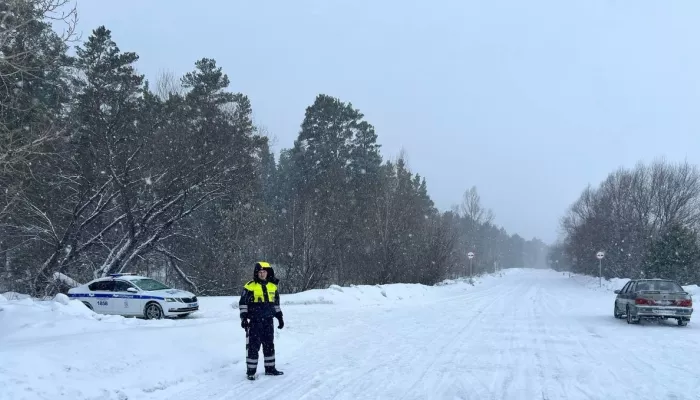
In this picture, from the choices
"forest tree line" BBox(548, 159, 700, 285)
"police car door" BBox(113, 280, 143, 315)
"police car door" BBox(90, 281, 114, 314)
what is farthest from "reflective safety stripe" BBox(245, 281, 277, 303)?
"forest tree line" BBox(548, 159, 700, 285)

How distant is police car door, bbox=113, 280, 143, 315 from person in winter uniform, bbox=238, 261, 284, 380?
10690mm

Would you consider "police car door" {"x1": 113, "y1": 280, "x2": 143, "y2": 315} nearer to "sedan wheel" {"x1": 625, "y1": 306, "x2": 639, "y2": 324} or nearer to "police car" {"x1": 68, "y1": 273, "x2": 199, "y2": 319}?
"police car" {"x1": 68, "y1": 273, "x2": 199, "y2": 319}

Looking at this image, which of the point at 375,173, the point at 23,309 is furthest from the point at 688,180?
the point at 23,309

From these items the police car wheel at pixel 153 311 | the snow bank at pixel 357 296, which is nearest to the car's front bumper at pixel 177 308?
the police car wheel at pixel 153 311

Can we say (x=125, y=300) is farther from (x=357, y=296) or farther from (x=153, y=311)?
(x=357, y=296)

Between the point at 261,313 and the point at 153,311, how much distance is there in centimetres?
1054

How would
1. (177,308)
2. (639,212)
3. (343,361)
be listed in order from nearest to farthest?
(343,361) < (177,308) < (639,212)

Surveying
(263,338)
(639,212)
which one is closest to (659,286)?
(263,338)

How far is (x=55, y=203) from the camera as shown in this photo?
2780 centimetres

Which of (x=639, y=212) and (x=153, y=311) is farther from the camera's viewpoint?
(x=639, y=212)

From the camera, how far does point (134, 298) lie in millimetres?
18422

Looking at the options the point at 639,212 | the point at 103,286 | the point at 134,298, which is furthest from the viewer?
the point at 639,212

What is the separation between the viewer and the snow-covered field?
7754 mm

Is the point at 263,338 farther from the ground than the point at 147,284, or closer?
closer
